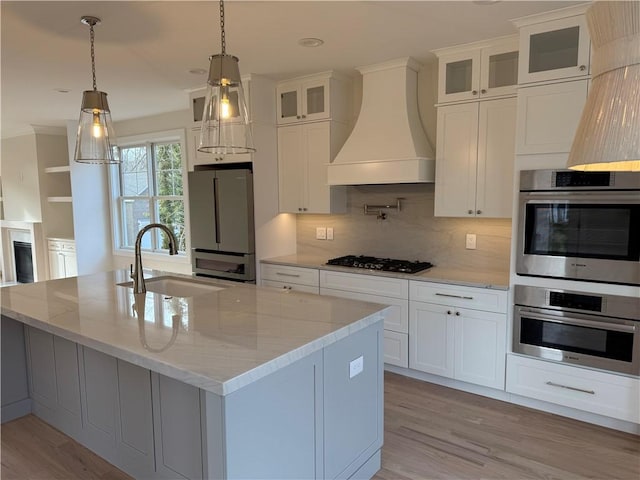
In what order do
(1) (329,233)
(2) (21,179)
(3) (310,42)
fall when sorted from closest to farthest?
(3) (310,42) → (1) (329,233) → (2) (21,179)

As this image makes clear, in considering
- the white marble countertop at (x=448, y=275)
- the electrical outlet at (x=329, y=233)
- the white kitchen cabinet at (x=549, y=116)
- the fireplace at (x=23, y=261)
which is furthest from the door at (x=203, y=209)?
the fireplace at (x=23, y=261)

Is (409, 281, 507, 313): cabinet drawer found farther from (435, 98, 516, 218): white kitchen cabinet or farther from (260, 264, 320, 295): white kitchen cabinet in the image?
(260, 264, 320, 295): white kitchen cabinet

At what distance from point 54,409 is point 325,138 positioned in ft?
9.68

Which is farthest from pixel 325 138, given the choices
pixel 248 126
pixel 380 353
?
pixel 380 353

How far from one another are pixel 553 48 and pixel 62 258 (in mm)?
6771

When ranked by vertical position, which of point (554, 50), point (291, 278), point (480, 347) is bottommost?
point (480, 347)

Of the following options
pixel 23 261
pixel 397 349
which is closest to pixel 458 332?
pixel 397 349

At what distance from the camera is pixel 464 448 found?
253 centimetres

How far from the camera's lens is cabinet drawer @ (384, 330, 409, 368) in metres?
3.45

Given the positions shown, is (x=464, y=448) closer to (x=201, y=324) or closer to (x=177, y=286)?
(x=201, y=324)

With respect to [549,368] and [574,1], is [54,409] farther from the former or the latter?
[574,1]

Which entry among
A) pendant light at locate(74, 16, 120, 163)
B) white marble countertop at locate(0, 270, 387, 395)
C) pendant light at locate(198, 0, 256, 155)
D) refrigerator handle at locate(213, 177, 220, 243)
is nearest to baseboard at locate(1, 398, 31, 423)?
white marble countertop at locate(0, 270, 387, 395)

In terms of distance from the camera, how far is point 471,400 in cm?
313

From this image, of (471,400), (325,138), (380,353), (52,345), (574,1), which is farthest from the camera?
(325,138)
